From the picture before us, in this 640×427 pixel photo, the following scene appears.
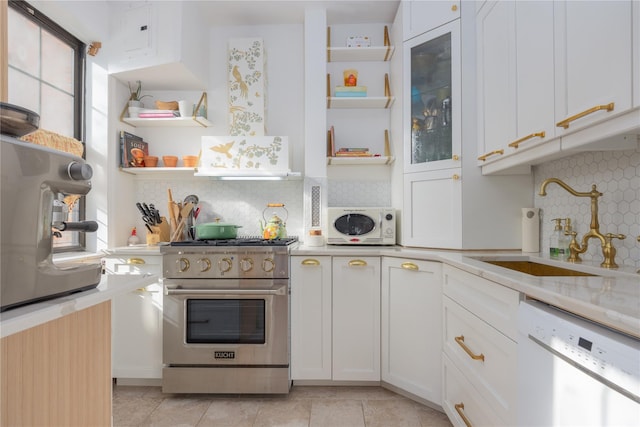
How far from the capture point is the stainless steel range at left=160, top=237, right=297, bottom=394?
7.29 feet

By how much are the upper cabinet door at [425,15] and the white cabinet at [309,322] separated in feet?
5.79

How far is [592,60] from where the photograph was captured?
1279 millimetres

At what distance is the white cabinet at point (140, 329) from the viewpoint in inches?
91.8

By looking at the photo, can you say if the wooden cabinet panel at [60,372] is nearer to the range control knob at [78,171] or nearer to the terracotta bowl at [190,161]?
the range control knob at [78,171]

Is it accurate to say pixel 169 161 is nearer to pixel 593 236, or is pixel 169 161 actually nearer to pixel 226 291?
pixel 226 291

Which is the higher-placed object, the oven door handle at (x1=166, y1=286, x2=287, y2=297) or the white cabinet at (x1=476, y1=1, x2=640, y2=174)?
the white cabinet at (x1=476, y1=1, x2=640, y2=174)

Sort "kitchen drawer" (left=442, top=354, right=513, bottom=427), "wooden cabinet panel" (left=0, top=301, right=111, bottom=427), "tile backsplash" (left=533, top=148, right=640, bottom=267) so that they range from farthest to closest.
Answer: "tile backsplash" (left=533, top=148, right=640, bottom=267) → "kitchen drawer" (left=442, top=354, right=513, bottom=427) → "wooden cabinet panel" (left=0, top=301, right=111, bottom=427)

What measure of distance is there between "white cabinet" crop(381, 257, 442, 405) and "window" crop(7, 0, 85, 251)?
7.67 ft

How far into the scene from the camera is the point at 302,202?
3000mm

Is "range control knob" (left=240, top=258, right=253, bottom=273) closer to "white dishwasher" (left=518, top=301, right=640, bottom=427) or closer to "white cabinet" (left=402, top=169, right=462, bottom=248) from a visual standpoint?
"white cabinet" (left=402, top=169, right=462, bottom=248)

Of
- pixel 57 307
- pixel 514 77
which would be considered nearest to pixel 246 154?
pixel 514 77

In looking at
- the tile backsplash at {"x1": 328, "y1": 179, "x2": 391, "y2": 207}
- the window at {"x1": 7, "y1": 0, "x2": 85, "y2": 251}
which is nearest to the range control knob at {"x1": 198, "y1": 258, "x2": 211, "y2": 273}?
the window at {"x1": 7, "y1": 0, "x2": 85, "y2": 251}

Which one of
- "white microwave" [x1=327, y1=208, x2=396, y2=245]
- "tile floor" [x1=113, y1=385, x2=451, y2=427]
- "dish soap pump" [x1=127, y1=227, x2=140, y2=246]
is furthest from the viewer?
"dish soap pump" [x1=127, y1=227, x2=140, y2=246]

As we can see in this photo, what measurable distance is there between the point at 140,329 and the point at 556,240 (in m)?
2.70
